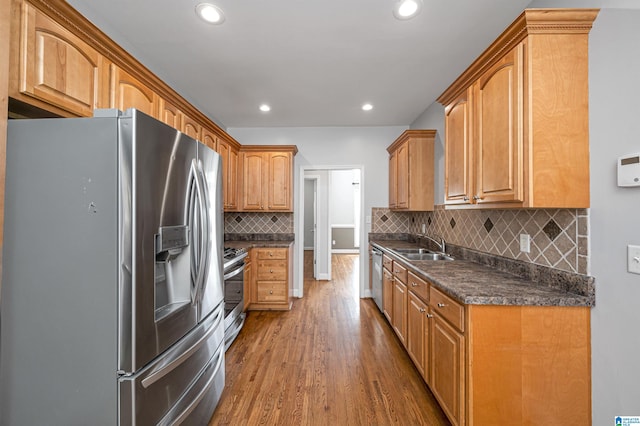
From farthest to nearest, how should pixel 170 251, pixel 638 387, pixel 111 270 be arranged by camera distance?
1. pixel 170 251
2. pixel 638 387
3. pixel 111 270

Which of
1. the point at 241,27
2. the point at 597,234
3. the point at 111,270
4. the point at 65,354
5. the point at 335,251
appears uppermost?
the point at 241,27

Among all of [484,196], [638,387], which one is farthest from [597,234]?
[638,387]

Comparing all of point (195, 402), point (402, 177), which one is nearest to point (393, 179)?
point (402, 177)

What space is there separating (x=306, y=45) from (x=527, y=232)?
2139 mm

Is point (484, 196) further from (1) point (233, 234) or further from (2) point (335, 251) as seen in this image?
(2) point (335, 251)

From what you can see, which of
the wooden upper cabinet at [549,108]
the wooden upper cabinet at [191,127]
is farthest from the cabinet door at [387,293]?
the wooden upper cabinet at [191,127]

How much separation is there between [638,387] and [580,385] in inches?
8.8

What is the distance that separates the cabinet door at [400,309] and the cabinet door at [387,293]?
0.42ft

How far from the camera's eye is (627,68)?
1.26m

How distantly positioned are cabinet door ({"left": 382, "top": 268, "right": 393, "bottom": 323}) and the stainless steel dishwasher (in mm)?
154

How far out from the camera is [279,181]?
13.2 ft

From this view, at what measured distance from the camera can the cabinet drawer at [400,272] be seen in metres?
2.50

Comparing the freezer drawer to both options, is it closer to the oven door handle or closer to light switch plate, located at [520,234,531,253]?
the oven door handle

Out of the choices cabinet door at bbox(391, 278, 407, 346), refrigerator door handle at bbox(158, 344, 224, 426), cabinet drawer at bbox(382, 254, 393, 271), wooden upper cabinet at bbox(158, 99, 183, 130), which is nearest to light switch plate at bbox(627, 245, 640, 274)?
cabinet door at bbox(391, 278, 407, 346)
